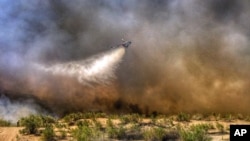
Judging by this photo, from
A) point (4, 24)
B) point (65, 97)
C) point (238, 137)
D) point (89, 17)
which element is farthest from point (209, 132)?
point (4, 24)

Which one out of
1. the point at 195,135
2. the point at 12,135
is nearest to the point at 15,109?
the point at 12,135

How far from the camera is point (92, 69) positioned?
32.4 metres

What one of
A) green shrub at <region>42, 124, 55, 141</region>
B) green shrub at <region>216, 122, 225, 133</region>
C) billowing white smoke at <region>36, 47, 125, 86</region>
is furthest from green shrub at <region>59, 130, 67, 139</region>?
green shrub at <region>216, 122, 225, 133</region>

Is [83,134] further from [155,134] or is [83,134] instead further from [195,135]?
[195,135]

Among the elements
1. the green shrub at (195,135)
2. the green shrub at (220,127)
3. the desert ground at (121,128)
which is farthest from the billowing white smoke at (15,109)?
→ the green shrub at (220,127)

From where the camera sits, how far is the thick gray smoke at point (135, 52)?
Answer: 32.1 m

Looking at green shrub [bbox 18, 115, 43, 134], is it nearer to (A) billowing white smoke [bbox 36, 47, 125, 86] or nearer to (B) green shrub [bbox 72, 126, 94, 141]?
(B) green shrub [bbox 72, 126, 94, 141]

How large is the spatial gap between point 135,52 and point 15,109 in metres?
10.9

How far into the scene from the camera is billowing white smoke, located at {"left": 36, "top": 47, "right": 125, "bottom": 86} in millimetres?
32344

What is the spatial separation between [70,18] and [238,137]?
22.1 meters

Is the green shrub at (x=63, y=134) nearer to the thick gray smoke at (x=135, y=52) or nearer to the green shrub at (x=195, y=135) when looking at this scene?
the thick gray smoke at (x=135, y=52)

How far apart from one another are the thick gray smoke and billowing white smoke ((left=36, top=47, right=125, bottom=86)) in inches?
4.0

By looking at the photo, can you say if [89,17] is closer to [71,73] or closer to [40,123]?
[71,73]

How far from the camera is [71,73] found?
32375mm
